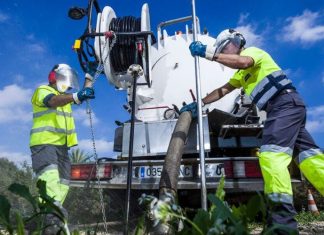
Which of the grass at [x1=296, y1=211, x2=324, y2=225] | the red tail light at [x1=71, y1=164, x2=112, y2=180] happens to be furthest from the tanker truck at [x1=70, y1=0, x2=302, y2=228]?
the grass at [x1=296, y1=211, x2=324, y2=225]

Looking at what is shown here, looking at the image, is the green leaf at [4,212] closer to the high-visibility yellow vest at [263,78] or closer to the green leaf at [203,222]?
the green leaf at [203,222]

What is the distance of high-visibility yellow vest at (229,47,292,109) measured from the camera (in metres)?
2.92

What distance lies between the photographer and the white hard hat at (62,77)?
4.12 meters

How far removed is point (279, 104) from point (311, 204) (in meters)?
3.98

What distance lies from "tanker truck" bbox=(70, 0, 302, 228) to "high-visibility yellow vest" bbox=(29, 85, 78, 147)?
356 mm

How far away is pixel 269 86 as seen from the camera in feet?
9.62

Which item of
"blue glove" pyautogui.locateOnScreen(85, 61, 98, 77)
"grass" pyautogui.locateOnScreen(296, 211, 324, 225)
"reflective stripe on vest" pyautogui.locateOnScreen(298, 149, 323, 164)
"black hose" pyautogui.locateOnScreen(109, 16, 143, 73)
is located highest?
"black hose" pyautogui.locateOnScreen(109, 16, 143, 73)

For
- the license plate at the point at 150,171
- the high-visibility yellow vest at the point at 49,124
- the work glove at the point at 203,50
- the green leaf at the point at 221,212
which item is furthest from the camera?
the high-visibility yellow vest at the point at 49,124

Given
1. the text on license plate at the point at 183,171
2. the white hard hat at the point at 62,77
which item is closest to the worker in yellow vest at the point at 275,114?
the text on license plate at the point at 183,171

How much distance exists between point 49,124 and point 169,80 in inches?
61.5

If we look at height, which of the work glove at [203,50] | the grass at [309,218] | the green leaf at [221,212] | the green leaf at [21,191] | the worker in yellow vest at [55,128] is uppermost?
the work glove at [203,50]

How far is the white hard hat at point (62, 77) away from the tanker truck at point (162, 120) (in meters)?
0.21

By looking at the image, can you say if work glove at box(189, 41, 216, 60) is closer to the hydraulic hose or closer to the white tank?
the hydraulic hose

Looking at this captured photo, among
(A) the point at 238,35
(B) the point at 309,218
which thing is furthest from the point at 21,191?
(B) the point at 309,218
